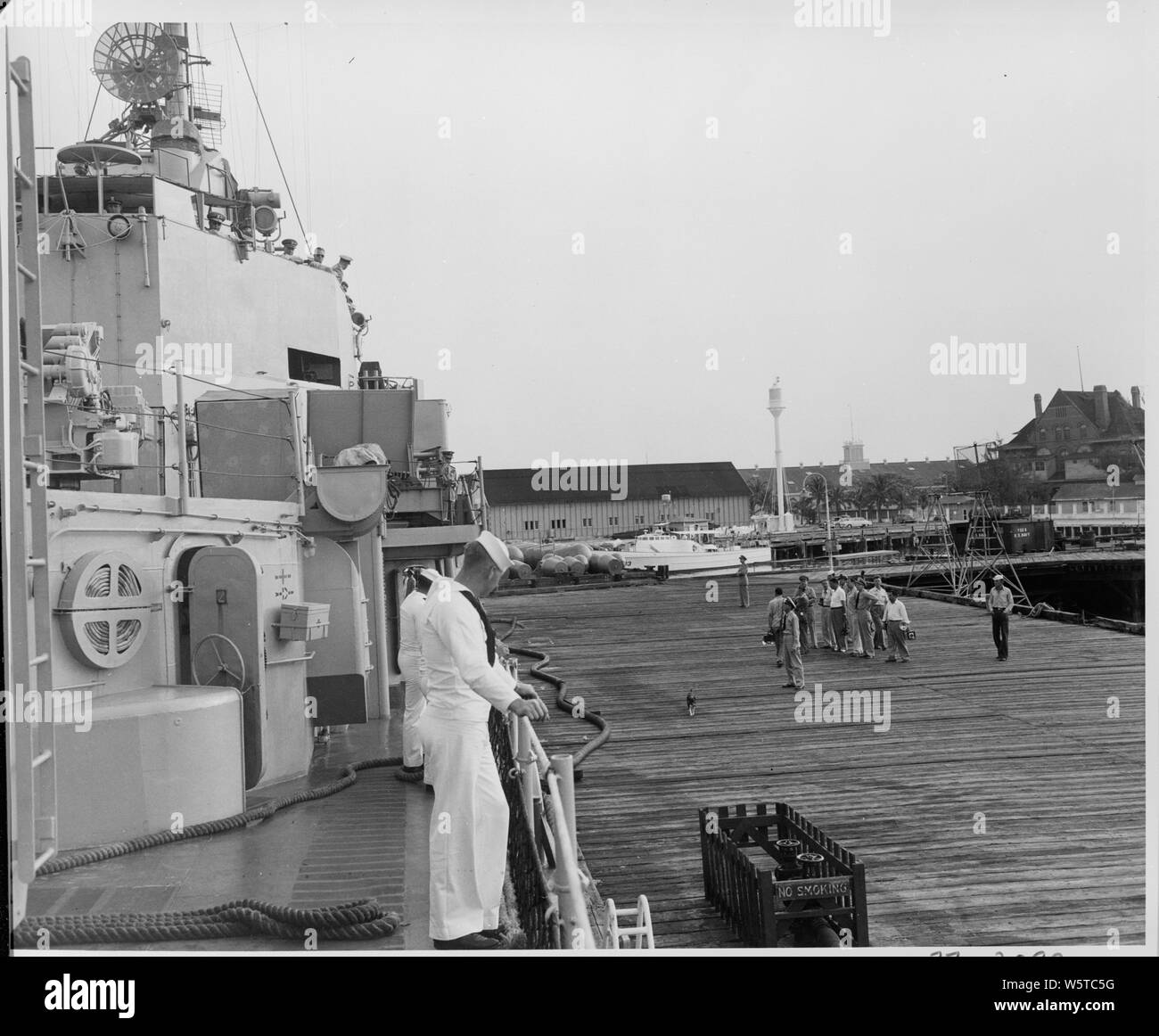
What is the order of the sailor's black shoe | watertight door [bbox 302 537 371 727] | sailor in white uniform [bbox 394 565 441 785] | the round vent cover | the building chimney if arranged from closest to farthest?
the sailor's black shoe < sailor in white uniform [bbox 394 565 441 785] < the round vent cover < watertight door [bbox 302 537 371 727] < the building chimney

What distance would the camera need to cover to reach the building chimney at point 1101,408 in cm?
3757

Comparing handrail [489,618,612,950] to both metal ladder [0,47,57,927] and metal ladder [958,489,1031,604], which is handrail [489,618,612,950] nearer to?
metal ladder [0,47,57,927]

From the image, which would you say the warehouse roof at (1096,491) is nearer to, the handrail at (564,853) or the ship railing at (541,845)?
the ship railing at (541,845)

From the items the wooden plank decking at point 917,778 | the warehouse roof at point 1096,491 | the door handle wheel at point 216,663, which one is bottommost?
the wooden plank decking at point 917,778

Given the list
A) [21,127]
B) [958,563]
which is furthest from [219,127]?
[958,563]

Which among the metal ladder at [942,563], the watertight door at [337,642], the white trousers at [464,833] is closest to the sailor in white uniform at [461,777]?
the white trousers at [464,833]

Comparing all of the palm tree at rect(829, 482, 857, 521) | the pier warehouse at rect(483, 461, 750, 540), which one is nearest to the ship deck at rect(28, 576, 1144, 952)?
→ the pier warehouse at rect(483, 461, 750, 540)

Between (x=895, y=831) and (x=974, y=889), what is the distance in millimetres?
1057

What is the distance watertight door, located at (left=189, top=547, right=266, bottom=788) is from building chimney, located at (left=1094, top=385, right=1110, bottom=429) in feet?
124

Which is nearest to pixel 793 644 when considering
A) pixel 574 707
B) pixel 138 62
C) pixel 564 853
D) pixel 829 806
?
pixel 574 707

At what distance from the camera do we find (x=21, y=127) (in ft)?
10.6

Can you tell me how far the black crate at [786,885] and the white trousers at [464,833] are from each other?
1974 mm

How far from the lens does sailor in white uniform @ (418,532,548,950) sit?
3.13 metres

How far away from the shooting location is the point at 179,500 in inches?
195
